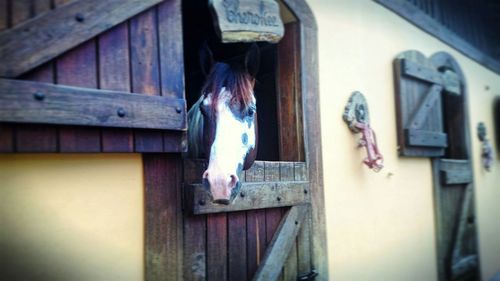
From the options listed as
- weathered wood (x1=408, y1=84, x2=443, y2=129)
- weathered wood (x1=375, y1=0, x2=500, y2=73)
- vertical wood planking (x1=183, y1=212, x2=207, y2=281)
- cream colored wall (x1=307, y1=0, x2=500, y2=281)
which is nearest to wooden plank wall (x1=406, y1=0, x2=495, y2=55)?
weathered wood (x1=375, y1=0, x2=500, y2=73)

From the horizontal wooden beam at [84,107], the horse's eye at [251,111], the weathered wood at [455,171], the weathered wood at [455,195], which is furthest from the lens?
the weathered wood at [455,171]

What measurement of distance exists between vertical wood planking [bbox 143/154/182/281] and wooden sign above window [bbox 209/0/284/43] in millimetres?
669

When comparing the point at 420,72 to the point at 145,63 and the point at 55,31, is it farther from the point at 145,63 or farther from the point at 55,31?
the point at 55,31

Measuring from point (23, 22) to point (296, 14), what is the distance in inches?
66.4

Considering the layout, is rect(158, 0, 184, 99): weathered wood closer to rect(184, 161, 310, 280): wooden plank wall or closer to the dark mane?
the dark mane

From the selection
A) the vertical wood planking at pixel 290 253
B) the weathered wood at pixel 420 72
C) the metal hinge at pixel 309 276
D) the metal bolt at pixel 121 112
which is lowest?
the metal hinge at pixel 309 276

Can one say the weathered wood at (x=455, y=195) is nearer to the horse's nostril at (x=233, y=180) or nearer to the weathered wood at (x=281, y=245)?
the weathered wood at (x=281, y=245)

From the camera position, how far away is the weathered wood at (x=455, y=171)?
418cm

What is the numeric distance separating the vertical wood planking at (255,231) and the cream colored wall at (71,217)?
671 millimetres

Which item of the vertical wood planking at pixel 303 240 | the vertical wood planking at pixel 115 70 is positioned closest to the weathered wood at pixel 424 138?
the vertical wood planking at pixel 303 240

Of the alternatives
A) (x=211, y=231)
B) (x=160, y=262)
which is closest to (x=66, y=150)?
(x=160, y=262)

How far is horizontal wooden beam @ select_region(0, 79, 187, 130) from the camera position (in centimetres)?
125

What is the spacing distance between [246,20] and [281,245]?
4.24 ft

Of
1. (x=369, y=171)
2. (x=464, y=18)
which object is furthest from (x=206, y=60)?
(x=464, y=18)
